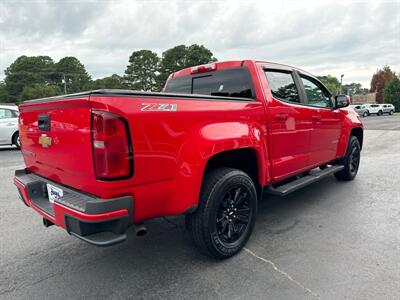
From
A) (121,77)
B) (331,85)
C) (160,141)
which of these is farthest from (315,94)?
(331,85)

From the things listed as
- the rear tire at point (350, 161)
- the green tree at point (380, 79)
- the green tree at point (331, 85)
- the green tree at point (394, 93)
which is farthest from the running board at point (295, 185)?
the green tree at point (380, 79)

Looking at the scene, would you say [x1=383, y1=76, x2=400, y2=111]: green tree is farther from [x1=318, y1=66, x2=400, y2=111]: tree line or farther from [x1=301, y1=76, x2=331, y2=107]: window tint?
[x1=301, y1=76, x2=331, y2=107]: window tint

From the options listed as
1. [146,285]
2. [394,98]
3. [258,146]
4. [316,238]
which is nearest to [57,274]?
[146,285]

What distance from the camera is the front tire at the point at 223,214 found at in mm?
2508

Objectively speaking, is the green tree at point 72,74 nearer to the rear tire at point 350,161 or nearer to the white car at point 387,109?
the white car at point 387,109

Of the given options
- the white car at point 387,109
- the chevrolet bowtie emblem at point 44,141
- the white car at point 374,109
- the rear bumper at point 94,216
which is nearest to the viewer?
the rear bumper at point 94,216

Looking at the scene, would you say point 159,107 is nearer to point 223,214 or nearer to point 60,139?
point 60,139

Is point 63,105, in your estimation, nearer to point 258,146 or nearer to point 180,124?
point 180,124

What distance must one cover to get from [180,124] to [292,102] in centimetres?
195

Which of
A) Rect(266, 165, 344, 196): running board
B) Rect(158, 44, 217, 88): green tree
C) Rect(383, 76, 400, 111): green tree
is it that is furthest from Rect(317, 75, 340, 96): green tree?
Rect(266, 165, 344, 196): running board

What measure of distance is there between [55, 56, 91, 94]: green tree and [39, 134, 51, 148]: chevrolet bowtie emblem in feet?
231

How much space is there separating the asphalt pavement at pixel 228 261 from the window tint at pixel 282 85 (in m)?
1.55

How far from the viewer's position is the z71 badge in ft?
6.68

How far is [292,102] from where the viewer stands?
3625mm
